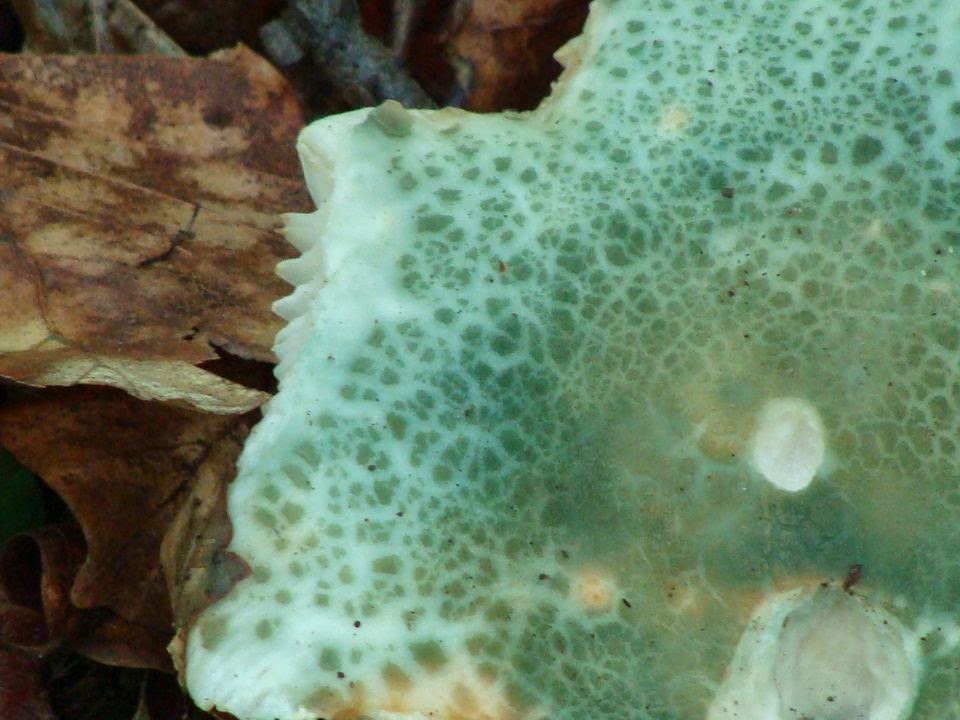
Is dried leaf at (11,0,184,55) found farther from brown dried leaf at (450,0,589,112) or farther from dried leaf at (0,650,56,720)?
dried leaf at (0,650,56,720)

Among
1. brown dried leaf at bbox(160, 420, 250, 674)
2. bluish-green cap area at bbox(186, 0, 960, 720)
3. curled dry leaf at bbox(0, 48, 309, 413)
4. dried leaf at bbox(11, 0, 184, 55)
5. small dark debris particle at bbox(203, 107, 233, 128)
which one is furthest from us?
dried leaf at bbox(11, 0, 184, 55)

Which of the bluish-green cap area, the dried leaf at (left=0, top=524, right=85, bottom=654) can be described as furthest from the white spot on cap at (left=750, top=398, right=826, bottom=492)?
the dried leaf at (left=0, top=524, right=85, bottom=654)

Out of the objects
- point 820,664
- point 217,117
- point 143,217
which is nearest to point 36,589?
point 143,217

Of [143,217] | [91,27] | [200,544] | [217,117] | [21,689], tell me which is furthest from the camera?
[91,27]

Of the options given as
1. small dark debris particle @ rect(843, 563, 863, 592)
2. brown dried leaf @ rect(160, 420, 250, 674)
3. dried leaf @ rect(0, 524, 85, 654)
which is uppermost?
small dark debris particle @ rect(843, 563, 863, 592)

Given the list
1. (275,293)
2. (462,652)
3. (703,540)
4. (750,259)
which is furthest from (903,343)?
(275,293)

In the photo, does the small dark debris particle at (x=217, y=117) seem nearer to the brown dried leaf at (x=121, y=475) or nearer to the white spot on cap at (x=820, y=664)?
the brown dried leaf at (x=121, y=475)

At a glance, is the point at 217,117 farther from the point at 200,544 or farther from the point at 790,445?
the point at 790,445
